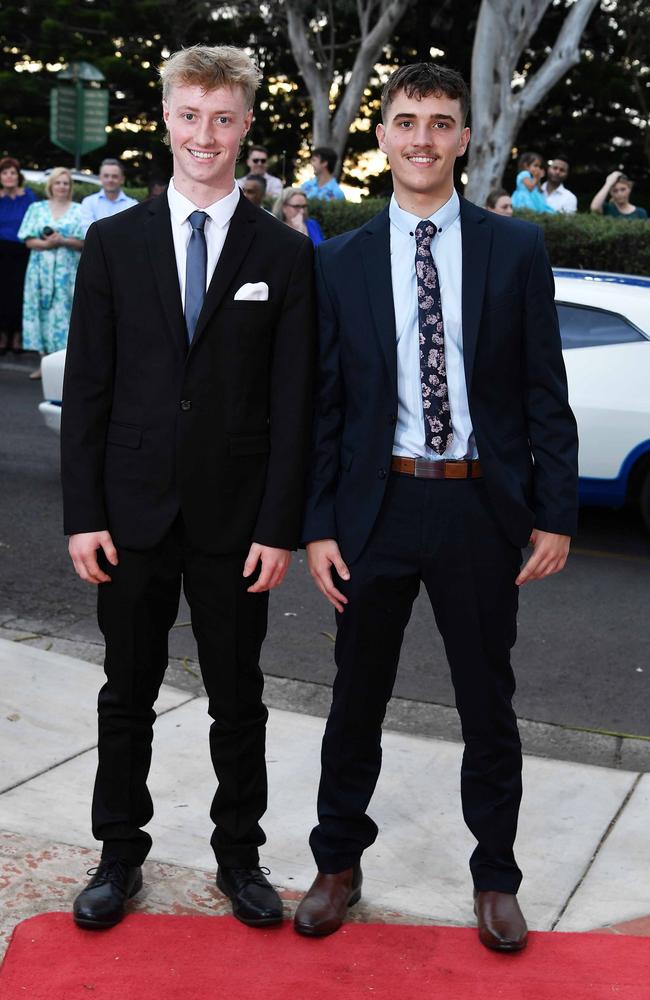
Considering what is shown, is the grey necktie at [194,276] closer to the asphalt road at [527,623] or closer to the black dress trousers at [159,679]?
the black dress trousers at [159,679]

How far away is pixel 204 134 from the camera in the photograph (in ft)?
10.6

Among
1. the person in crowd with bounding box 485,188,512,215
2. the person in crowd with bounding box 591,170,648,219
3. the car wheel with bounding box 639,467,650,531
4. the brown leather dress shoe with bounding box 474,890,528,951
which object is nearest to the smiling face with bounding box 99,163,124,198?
the person in crowd with bounding box 485,188,512,215

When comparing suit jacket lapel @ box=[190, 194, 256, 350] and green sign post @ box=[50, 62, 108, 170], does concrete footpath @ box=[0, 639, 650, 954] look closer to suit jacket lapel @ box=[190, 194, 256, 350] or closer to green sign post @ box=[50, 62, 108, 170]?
suit jacket lapel @ box=[190, 194, 256, 350]

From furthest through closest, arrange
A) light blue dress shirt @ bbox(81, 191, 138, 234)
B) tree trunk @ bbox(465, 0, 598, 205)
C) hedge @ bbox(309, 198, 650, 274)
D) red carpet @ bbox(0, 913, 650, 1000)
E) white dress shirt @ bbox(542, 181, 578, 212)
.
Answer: tree trunk @ bbox(465, 0, 598, 205) < white dress shirt @ bbox(542, 181, 578, 212) < hedge @ bbox(309, 198, 650, 274) < light blue dress shirt @ bbox(81, 191, 138, 234) < red carpet @ bbox(0, 913, 650, 1000)

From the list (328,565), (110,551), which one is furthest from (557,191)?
(110,551)

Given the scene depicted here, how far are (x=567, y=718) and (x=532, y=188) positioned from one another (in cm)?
1019

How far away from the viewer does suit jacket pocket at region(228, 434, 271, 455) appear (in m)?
3.36

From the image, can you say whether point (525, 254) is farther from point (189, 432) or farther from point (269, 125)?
point (269, 125)

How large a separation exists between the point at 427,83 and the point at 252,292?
0.67m

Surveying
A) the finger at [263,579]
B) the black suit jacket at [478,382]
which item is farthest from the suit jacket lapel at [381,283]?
the finger at [263,579]

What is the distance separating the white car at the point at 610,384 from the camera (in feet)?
25.2

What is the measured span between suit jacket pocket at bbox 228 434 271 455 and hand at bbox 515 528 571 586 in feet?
2.38

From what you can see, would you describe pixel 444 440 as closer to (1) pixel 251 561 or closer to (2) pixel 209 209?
(1) pixel 251 561

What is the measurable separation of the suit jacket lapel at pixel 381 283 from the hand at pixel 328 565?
1.47ft
